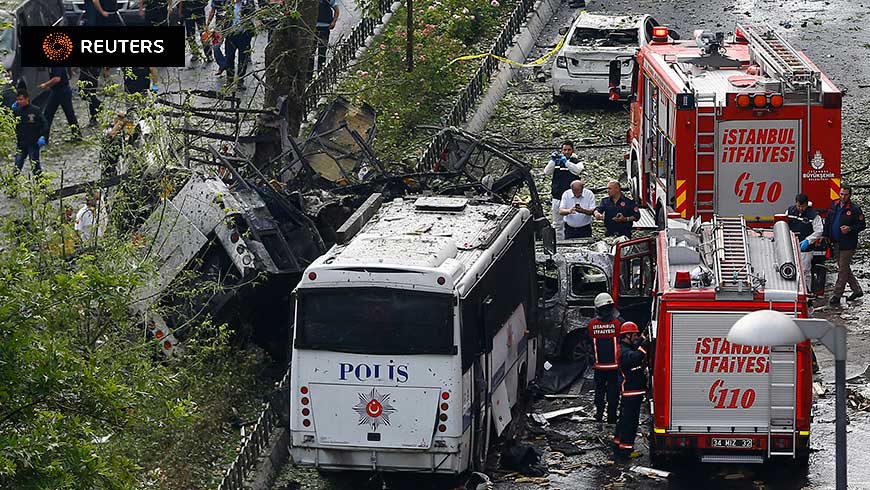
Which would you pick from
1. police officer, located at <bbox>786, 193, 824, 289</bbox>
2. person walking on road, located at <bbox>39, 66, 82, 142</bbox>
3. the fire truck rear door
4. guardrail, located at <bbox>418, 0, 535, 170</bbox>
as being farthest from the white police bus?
person walking on road, located at <bbox>39, 66, 82, 142</bbox>

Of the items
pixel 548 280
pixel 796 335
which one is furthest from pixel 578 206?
pixel 796 335

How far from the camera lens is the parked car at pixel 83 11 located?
3064cm

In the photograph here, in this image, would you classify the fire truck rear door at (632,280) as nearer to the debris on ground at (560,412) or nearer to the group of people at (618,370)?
the group of people at (618,370)

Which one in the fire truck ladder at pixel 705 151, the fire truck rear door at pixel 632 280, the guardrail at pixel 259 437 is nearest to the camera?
the guardrail at pixel 259 437

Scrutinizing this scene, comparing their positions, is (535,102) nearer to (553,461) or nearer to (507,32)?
(507,32)

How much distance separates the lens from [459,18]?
33875 mm

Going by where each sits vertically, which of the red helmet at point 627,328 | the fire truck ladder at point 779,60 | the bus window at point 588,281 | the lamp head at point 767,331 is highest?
the lamp head at point 767,331

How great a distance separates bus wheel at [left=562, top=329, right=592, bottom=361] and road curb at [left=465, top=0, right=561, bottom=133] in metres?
9.85

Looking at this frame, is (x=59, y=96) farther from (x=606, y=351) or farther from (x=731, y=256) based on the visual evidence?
(x=731, y=256)

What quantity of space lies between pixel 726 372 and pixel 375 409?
342cm

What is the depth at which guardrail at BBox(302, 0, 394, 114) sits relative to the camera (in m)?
28.8

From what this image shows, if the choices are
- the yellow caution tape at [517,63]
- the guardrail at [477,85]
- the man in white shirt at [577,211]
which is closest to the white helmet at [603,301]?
the man in white shirt at [577,211]

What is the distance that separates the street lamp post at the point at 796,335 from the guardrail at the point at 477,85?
1408 cm

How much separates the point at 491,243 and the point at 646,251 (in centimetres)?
264
